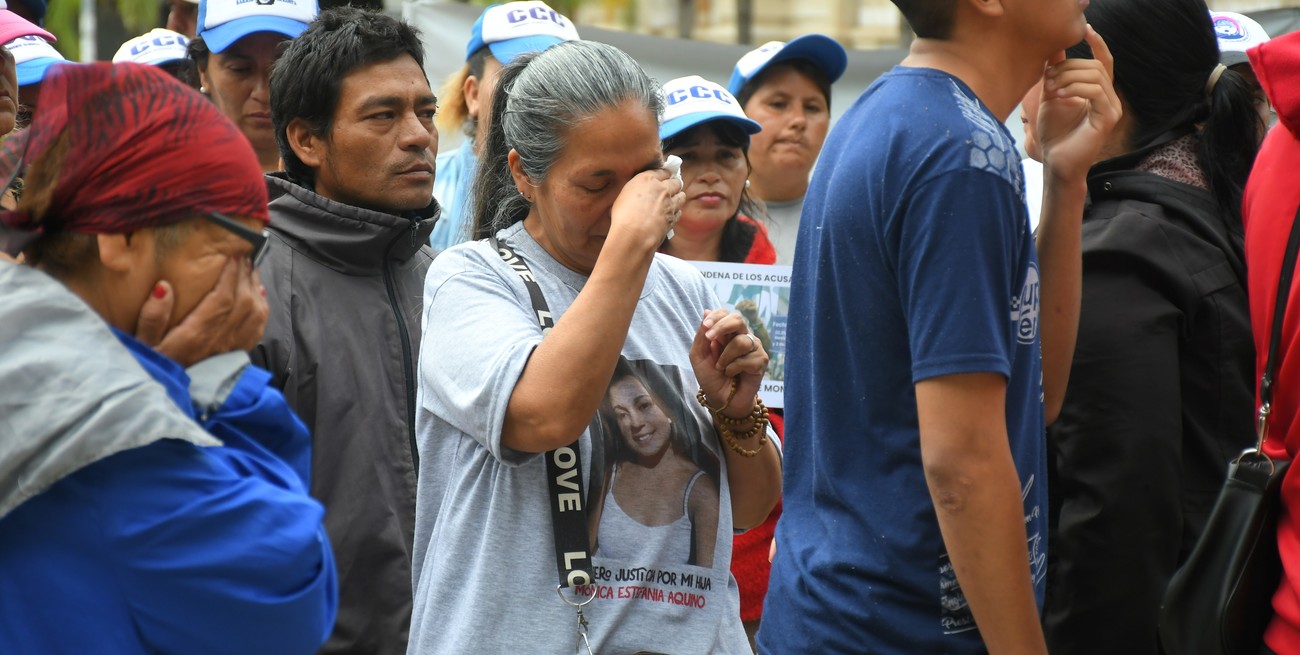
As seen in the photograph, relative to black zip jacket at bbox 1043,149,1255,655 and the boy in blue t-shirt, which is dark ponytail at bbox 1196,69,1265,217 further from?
the boy in blue t-shirt

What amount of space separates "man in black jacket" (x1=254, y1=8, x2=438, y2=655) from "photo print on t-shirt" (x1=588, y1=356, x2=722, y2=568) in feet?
2.62

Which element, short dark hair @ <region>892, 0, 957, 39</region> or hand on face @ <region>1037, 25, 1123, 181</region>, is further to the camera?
hand on face @ <region>1037, 25, 1123, 181</region>

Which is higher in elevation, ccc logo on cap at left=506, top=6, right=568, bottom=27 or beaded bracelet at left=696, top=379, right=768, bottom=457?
ccc logo on cap at left=506, top=6, right=568, bottom=27

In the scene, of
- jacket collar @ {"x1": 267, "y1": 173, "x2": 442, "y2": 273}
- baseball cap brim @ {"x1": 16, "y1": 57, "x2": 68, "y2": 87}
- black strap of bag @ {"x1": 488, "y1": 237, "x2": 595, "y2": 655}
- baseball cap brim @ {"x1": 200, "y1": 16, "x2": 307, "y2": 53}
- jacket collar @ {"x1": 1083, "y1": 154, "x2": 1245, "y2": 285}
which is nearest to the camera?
black strap of bag @ {"x1": 488, "y1": 237, "x2": 595, "y2": 655}

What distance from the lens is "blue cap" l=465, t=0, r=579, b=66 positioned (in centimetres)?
490

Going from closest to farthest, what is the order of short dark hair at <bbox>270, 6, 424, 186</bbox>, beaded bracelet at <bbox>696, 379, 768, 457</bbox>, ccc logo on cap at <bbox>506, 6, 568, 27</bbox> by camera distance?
beaded bracelet at <bbox>696, 379, 768, 457</bbox> → short dark hair at <bbox>270, 6, 424, 186</bbox> → ccc logo on cap at <bbox>506, 6, 568, 27</bbox>

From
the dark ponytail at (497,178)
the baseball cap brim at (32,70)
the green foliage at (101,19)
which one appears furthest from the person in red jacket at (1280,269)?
the green foliage at (101,19)

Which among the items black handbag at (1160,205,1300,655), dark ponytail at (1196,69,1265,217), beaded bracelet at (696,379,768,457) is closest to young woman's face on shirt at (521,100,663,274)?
beaded bracelet at (696,379,768,457)

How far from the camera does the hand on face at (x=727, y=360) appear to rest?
8.14 feet

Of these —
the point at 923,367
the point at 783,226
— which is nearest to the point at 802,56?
the point at 783,226

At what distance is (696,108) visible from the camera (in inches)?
178

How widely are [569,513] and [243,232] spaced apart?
80 cm

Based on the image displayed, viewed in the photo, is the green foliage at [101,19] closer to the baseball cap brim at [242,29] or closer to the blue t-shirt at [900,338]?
the baseball cap brim at [242,29]

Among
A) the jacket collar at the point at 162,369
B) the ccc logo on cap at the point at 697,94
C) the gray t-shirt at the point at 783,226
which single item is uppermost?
the jacket collar at the point at 162,369
